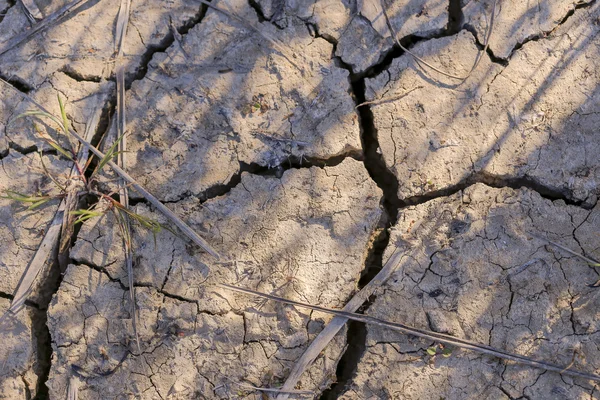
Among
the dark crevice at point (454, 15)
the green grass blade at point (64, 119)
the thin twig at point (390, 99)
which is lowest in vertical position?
the green grass blade at point (64, 119)

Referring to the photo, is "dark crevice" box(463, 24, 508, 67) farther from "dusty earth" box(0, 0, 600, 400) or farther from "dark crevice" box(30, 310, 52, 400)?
"dark crevice" box(30, 310, 52, 400)

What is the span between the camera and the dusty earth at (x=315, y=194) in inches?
102

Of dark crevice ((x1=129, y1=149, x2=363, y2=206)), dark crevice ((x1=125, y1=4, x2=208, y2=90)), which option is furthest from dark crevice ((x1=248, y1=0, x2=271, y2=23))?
dark crevice ((x1=129, y1=149, x2=363, y2=206))

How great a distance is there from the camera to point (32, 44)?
2812 mm

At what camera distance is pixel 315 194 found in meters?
2.70

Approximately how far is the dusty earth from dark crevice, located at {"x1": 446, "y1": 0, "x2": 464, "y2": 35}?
0.05ft

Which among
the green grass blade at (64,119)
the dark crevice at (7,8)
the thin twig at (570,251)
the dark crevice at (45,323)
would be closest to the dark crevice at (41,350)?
the dark crevice at (45,323)

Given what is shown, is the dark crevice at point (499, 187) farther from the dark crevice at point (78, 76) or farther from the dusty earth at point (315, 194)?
the dark crevice at point (78, 76)

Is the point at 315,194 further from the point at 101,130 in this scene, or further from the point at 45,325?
the point at 45,325

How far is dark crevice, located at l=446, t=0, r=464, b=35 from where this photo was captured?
2.86 metres

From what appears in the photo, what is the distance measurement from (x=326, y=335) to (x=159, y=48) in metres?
1.60

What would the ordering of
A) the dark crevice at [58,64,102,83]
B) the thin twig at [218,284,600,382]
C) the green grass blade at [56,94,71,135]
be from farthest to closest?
the dark crevice at [58,64,102,83] → the green grass blade at [56,94,71,135] → the thin twig at [218,284,600,382]

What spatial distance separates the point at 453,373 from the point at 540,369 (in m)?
0.39

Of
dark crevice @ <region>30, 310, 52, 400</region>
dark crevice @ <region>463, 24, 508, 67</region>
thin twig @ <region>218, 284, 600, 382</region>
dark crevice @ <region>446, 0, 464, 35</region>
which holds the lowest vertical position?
dark crevice @ <region>30, 310, 52, 400</region>
